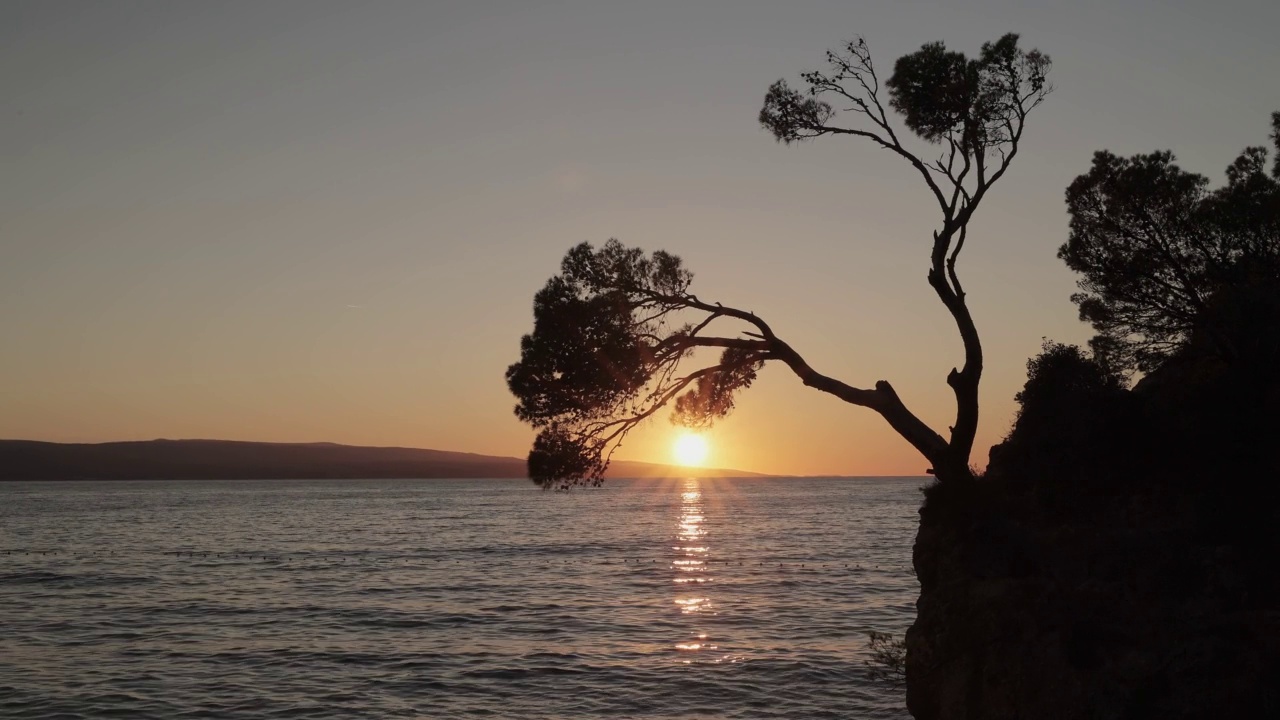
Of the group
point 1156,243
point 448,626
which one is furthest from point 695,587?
point 1156,243

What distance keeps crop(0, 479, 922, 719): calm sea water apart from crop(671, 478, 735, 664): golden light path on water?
0.73 feet

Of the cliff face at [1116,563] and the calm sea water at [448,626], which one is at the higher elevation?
the cliff face at [1116,563]

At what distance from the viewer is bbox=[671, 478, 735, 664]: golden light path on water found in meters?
34.3

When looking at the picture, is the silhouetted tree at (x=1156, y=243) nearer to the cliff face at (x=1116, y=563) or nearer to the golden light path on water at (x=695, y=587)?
the cliff face at (x=1116, y=563)

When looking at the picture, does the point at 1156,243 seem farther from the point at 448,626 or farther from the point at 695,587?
the point at 695,587

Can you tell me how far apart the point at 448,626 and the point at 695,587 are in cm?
1641

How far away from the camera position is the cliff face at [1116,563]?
1466 centimetres

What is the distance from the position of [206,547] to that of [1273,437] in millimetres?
76248

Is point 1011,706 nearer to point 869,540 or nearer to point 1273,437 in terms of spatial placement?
point 1273,437

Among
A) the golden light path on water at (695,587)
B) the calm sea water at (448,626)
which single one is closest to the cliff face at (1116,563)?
the calm sea water at (448,626)

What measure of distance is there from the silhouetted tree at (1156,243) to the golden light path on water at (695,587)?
635 inches

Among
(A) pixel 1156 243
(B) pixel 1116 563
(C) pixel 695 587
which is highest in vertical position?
(A) pixel 1156 243

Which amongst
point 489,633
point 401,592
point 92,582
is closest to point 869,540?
point 401,592

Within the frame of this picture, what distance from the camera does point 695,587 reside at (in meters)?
51.9
